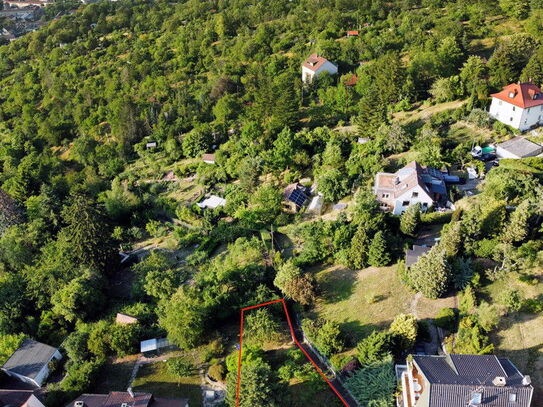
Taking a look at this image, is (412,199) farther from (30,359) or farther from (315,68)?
(315,68)

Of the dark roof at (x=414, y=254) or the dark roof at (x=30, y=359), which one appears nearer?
the dark roof at (x=30, y=359)

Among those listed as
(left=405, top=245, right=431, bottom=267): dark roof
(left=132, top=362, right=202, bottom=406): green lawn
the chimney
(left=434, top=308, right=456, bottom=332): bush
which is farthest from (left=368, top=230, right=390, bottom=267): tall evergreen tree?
(left=132, top=362, right=202, bottom=406): green lawn

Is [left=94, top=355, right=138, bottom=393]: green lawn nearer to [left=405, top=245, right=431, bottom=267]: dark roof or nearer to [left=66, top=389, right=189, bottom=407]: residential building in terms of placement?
[left=66, top=389, right=189, bottom=407]: residential building

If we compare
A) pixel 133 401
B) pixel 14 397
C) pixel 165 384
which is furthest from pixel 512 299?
pixel 14 397

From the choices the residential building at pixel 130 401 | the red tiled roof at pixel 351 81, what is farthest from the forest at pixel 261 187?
the residential building at pixel 130 401

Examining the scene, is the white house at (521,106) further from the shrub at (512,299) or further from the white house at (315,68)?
the white house at (315,68)
